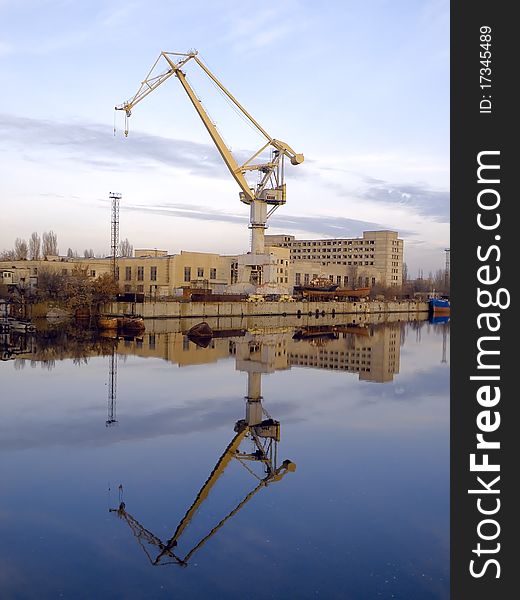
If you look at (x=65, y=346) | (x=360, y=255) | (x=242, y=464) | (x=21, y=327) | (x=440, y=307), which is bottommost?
(x=242, y=464)

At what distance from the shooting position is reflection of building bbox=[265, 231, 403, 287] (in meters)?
57.2

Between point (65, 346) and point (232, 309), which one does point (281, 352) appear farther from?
point (232, 309)

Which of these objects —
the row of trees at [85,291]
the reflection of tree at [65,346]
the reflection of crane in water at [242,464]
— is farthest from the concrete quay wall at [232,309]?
the reflection of crane in water at [242,464]

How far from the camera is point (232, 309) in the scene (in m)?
29.3

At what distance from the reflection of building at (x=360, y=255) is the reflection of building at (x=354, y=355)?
3299 centimetres

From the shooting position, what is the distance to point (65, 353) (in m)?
14.0

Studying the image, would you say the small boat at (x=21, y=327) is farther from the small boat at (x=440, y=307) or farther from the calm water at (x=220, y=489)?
the small boat at (x=440, y=307)

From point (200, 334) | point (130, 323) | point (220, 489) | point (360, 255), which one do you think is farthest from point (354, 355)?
point (360, 255)

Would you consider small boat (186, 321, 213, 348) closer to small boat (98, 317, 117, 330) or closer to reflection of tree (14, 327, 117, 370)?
reflection of tree (14, 327, 117, 370)

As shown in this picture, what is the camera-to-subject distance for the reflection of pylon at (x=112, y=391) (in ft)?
24.6

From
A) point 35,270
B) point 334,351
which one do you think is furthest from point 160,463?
point 35,270

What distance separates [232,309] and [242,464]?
23.5 metres

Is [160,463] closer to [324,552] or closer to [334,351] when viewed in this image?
[324,552]

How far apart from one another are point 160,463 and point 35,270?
1186 inches
